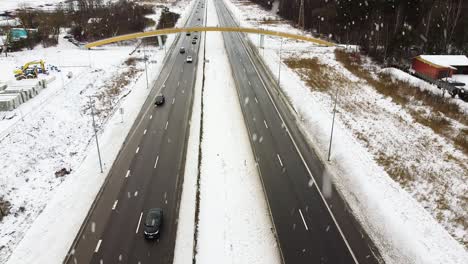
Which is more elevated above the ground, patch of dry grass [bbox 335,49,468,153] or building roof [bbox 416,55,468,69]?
building roof [bbox 416,55,468,69]

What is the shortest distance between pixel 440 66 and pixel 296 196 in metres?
45.0

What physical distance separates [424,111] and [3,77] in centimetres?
7209

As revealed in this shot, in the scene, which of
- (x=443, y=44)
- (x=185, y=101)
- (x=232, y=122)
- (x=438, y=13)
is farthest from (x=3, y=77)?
(x=438, y=13)

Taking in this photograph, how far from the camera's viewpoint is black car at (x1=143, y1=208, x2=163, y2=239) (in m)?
26.7

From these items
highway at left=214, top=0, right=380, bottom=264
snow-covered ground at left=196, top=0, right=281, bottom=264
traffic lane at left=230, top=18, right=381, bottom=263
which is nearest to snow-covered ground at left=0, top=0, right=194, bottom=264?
snow-covered ground at left=196, top=0, right=281, bottom=264

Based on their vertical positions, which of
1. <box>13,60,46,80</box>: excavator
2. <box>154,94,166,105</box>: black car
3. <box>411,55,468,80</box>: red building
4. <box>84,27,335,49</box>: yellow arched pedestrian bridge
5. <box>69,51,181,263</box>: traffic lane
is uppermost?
<box>84,27,335,49</box>: yellow arched pedestrian bridge

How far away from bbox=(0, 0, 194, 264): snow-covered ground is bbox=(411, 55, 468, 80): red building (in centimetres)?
4964

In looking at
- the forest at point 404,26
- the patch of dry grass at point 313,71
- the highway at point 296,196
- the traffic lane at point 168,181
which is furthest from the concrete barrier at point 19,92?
the forest at point 404,26

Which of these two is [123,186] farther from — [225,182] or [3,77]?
[3,77]

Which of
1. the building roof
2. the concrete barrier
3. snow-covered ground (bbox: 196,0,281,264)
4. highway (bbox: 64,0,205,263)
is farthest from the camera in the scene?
the building roof

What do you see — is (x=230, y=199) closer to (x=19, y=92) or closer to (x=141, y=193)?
(x=141, y=193)

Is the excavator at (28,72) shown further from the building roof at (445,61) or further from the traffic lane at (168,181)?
the building roof at (445,61)

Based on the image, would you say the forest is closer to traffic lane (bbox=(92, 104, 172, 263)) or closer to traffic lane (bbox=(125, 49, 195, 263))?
traffic lane (bbox=(125, 49, 195, 263))

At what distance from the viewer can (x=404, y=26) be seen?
255 feet
